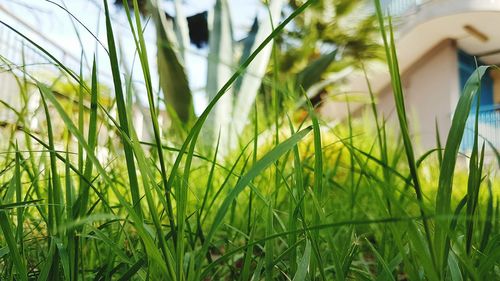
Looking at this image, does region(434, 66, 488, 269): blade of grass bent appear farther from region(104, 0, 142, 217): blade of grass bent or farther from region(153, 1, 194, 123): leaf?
region(153, 1, 194, 123): leaf

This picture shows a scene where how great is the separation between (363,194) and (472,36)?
29.5 feet

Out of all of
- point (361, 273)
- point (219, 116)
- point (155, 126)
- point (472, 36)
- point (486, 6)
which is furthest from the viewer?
point (472, 36)

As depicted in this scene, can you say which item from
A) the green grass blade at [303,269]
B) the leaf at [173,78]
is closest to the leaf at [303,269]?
the green grass blade at [303,269]

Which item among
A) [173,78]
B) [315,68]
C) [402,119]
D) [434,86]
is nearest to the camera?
[402,119]

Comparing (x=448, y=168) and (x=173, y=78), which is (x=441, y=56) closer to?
(x=173, y=78)

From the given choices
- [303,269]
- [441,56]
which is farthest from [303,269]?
[441,56]

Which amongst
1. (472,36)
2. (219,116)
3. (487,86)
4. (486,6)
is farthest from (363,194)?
(487,86)

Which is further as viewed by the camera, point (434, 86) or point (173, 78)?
point (434, 86)

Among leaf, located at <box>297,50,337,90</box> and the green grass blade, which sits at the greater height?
leaf, located at <box>297,50,337,90</box>

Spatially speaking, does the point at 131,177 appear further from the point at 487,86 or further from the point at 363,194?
the point at 487,86

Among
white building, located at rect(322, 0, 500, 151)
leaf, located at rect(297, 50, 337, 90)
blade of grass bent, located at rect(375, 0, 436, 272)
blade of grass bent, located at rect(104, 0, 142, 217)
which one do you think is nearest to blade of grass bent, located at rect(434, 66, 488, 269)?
blade of grass bent, located at rect(375, 0, 436, 272)

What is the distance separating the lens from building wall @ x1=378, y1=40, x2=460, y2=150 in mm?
8859

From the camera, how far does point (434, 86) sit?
30.3 ft

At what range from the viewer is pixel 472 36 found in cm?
875
